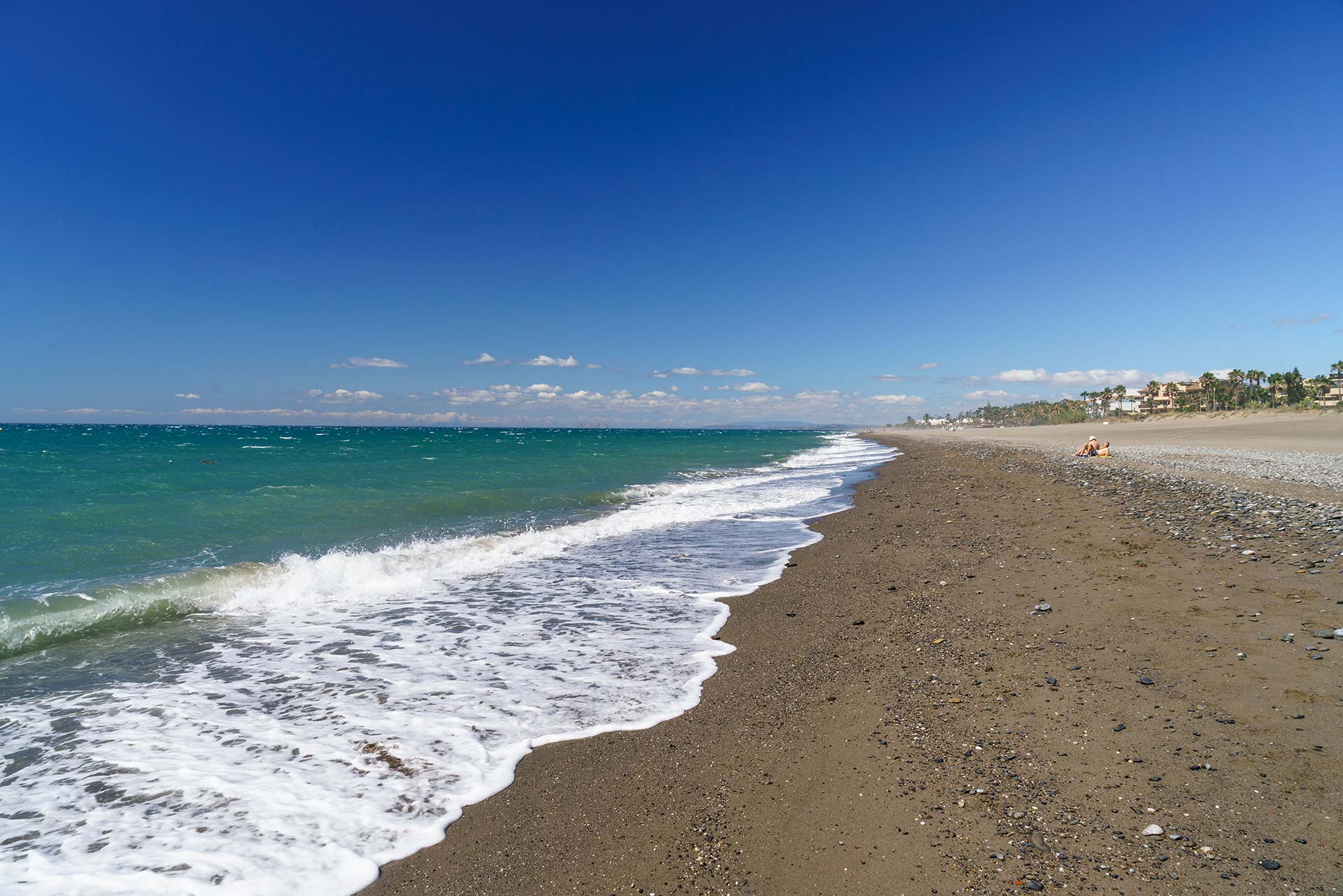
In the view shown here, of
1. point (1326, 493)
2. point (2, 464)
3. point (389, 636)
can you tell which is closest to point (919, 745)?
point (389, 636)

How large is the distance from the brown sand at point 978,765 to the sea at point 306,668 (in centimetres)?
71

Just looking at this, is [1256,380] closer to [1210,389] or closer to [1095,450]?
[1210,389]

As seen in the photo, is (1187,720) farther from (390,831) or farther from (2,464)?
(2,464)

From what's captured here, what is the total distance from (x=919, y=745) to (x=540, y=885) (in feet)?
9.67

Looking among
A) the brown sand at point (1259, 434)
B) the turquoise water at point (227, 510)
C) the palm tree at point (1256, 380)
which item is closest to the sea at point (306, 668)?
the turquoise water at point (227, 510)

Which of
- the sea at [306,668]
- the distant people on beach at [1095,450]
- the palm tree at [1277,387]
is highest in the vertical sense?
the palm tree at [1277,387]

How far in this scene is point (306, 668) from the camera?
6.74 metres

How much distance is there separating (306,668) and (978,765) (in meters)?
7.20

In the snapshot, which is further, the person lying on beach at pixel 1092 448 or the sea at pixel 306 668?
the person lying on beach at pixel 1092 448

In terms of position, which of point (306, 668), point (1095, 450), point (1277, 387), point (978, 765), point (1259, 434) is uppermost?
point (1277, 387)

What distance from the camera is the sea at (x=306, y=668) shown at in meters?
3.88

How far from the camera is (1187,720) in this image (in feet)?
14.0

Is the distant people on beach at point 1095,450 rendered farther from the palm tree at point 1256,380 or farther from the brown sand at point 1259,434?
the palm tree at point 1256,380

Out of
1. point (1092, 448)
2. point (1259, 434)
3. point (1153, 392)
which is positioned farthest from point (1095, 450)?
point (1153, 392)
